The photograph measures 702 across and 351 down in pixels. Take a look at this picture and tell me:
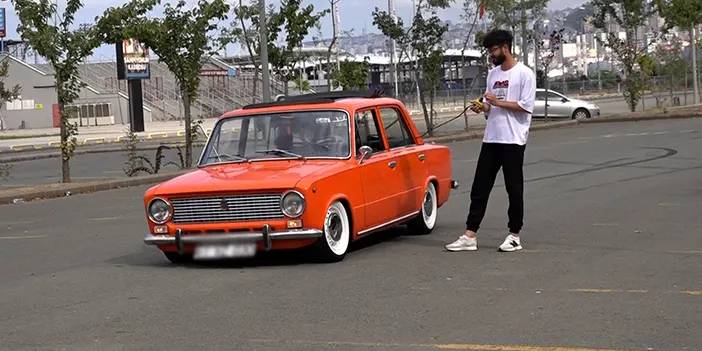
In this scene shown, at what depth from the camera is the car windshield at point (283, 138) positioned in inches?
432

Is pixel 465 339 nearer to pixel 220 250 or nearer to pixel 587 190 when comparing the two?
pixel 220 250

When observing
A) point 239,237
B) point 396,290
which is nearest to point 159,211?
point 239,237

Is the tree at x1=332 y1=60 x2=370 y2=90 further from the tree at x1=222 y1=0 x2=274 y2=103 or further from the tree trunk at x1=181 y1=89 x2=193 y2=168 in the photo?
the tree trunk at x1=181 y1=89 x2=193 y2=168

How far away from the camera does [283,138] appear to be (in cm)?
1109

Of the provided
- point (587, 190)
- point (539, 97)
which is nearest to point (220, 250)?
point (587, 190)

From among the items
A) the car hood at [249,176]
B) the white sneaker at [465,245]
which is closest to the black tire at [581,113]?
the white sneaker at [465,245]

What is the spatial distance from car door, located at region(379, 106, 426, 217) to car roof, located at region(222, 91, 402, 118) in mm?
201

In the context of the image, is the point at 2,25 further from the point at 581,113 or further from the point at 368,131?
the point at 368,131

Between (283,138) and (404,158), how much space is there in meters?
1.41

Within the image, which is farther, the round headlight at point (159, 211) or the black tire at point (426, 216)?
the black tire at point (426, 216)

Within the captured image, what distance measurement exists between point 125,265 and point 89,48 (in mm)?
12549

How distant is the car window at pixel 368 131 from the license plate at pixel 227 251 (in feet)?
5.67

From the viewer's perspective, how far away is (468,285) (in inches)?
352

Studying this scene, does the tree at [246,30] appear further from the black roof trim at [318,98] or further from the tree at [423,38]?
the black roof trim at [318,98]
